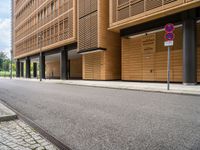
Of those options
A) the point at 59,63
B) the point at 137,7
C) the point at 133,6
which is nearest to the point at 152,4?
the point at 137,7

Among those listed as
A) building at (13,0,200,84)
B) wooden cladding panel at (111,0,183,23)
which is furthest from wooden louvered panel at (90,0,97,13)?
wooden cladding panel at (111,0,183,23)

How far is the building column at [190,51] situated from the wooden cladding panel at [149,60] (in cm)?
220

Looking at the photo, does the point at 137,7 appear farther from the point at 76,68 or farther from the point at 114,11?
the point at 76,68

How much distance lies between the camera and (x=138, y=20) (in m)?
16.5

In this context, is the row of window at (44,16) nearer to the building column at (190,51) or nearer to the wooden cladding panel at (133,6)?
the wooden cladding panel at (133,6)

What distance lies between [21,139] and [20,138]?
0.07 meters

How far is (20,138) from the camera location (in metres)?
3.50

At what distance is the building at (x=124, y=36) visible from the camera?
1396cm

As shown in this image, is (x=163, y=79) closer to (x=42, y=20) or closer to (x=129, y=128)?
(x=129, y=128)

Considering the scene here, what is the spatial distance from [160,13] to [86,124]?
1282 centimetres

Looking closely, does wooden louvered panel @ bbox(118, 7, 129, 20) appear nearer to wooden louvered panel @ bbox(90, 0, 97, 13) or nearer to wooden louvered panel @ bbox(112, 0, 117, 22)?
wooden louvered panel @ bbox(112, 0, 117, 22)

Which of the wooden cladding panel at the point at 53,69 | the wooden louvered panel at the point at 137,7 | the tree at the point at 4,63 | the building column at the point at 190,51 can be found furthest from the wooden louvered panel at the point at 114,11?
the tree at the point at 4,63

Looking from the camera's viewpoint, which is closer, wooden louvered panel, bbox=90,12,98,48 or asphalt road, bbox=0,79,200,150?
asphalt road, bbox=0,79,200,150

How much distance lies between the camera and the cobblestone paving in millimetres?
3072
